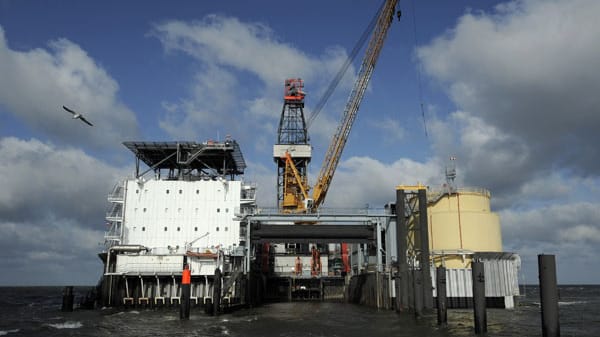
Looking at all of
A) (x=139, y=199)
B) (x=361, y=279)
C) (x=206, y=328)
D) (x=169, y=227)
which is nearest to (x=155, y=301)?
Answer: (x=169, y=227)

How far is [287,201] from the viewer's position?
74.8 metres

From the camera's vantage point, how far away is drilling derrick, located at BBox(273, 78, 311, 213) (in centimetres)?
7506

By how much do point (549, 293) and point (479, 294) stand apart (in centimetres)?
649

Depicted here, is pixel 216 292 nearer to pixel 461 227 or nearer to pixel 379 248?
pixel 379 248

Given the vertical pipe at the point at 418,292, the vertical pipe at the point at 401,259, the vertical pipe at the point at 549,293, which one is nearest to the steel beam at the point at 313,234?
the vertical pipe at the point at 401,259

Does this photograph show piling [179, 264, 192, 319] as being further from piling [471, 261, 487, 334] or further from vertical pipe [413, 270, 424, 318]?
piling [471, 261, 487, 334]

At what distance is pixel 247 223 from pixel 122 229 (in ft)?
43.6

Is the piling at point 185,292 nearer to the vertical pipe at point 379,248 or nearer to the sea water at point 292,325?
the sea water at point 292,325

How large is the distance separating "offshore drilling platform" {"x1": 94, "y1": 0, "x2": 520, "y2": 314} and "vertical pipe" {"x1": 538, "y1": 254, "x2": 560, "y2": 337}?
51.2 feet

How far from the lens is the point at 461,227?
43.4 metres

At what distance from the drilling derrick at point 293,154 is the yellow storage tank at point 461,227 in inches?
1242

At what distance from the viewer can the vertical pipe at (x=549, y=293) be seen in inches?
703

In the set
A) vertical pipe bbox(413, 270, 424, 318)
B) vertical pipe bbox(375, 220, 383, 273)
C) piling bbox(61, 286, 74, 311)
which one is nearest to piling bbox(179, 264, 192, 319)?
vertical pipe bbox(413, 270, 424, 318)

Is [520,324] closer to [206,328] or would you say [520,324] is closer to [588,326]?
[588,326]
